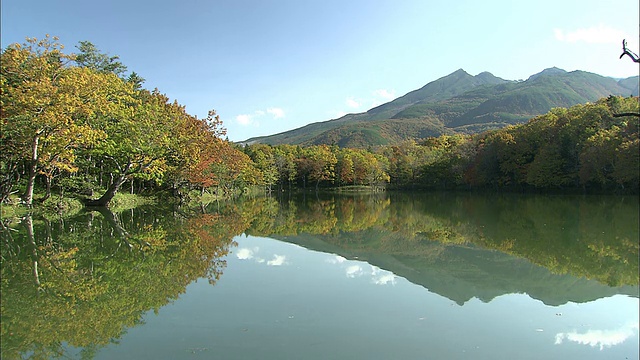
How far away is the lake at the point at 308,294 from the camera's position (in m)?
5.06

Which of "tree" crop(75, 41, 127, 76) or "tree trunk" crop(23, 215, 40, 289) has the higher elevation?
"tree" crop(75, 41, 127, 76)

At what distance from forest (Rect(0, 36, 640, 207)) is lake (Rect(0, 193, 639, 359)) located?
4455 mm

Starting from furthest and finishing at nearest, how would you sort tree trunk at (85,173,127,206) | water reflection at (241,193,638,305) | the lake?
tree trunk at (85,173,127,206) → water reflection at (241,193,638,305) → the lake

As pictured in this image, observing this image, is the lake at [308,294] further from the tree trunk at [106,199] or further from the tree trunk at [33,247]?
the tree trunk at [106,199]

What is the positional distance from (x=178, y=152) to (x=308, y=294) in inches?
900

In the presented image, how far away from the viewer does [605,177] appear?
132 ft

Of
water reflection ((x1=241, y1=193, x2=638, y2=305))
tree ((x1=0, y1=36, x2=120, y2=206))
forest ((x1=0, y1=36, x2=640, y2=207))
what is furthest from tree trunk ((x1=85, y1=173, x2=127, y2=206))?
water reflection ((x1=241, y1=193, x2=638, y2=305))

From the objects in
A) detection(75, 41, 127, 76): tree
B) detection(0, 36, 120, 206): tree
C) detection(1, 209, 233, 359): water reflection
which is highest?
detection(75, 41, 127, 76): tree

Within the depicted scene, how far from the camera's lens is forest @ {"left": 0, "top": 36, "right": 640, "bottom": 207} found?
62.1ft

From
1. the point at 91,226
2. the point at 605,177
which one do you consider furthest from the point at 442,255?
the point at 605,177

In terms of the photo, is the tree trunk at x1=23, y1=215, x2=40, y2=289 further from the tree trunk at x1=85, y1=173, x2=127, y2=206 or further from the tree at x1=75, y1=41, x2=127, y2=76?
the tree at x1=75, y1=41, x2=127, y2=76

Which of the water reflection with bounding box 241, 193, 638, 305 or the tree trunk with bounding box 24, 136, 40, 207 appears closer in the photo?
the water reflection with bounding box 241, 193, 638, 305

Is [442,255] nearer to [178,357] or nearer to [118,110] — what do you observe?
[178,357]

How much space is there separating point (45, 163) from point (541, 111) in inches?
7272
